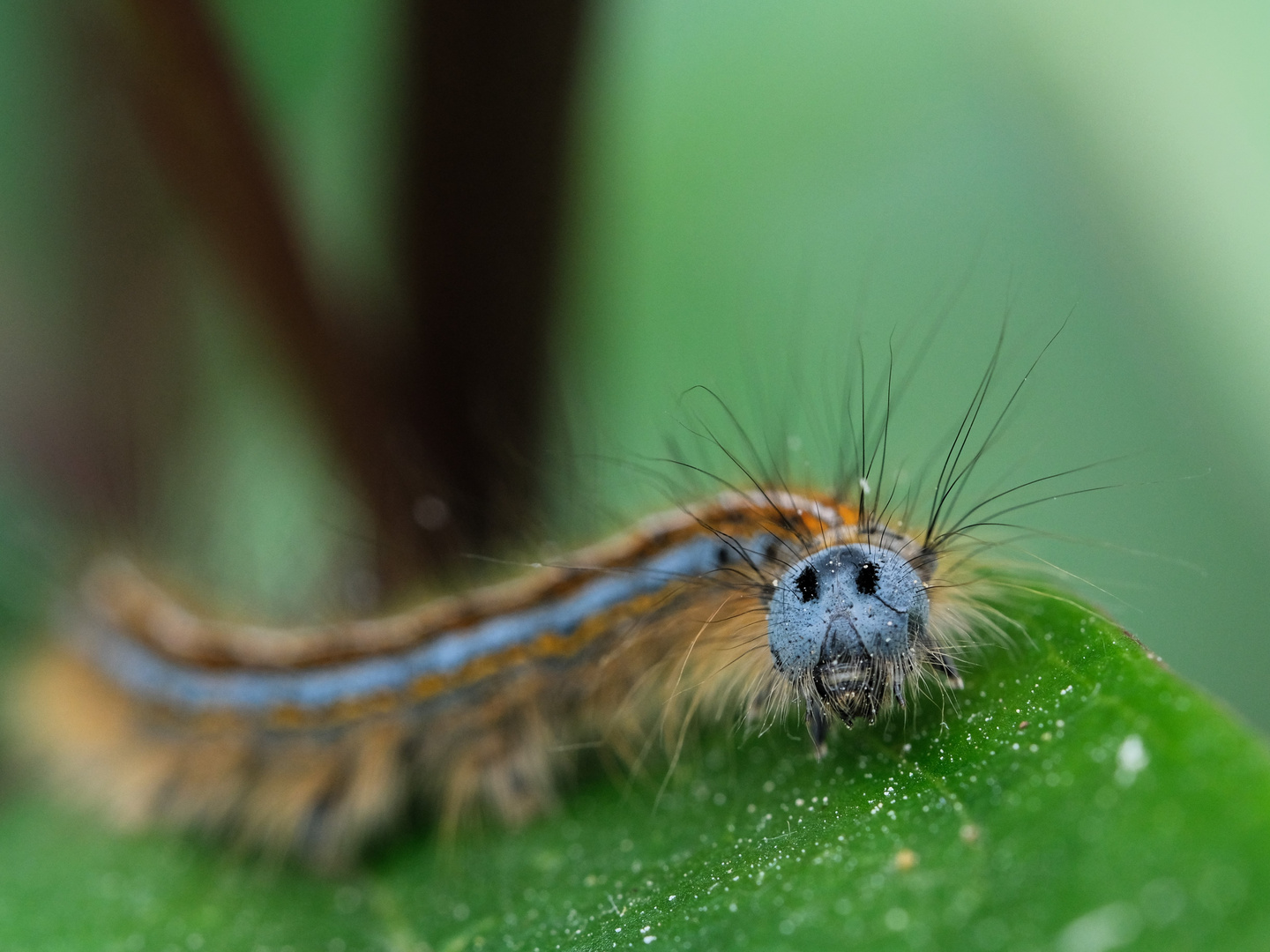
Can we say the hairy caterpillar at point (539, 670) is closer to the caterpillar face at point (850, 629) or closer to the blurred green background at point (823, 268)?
the caterpillar face at point (850, 629)

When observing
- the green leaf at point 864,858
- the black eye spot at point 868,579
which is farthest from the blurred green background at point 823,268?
the black eye spot at point 868,579

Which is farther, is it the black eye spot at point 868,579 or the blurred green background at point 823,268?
the blurred green background at point 823,268

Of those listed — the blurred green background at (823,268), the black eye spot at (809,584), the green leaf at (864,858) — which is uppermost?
the blurred green background at (823,268)

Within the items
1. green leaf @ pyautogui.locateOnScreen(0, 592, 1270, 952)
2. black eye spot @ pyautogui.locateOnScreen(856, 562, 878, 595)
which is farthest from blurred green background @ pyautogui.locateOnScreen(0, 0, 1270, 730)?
black eye spot @ pyautogui.locateOnScreen(856, 562, 878, 595)

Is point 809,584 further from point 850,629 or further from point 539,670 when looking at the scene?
point 539,670

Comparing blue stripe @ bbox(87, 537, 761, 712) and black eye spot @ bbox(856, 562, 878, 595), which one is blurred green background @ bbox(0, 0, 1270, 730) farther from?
black eye spot @ bbox(856, 562, 878, 595)

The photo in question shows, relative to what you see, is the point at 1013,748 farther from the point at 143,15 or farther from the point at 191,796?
the point at 191,796
